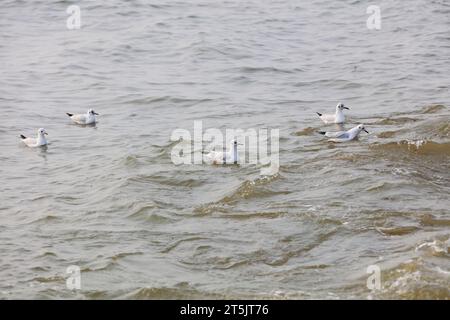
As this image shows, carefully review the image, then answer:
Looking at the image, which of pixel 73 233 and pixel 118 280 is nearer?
pixel 118 280

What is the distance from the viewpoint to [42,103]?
696 inches

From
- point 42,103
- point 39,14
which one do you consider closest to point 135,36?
point 39,14

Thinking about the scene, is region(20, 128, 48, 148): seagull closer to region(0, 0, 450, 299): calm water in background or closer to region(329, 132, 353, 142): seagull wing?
region(0, 0, 450, 299): calm water in background

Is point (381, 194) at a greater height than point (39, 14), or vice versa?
point (39, 14)
